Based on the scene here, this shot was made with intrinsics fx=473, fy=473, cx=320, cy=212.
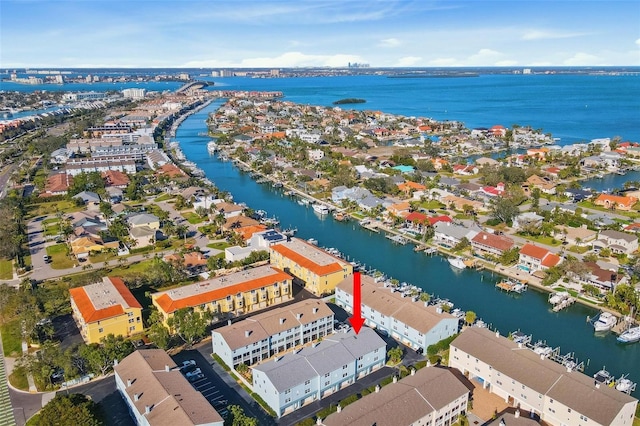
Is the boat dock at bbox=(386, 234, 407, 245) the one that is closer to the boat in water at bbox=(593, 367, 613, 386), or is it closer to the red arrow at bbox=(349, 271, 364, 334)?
the red arrow at bbox=(349, 271, 364, 334)

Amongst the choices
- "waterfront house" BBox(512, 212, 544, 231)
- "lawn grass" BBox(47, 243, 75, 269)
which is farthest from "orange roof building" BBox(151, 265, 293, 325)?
"waterfront house" BBox(512, 212, 544, 231)

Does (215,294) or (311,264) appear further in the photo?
(311,264)

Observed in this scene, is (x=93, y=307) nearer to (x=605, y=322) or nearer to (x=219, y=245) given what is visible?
(x=219, y=245)

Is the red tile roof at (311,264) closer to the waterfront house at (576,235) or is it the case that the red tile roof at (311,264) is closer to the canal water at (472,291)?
the canal water at (472,291)

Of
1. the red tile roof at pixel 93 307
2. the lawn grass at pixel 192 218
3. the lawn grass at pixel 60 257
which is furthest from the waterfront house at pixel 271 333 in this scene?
the lawn grass at pixel 192 218

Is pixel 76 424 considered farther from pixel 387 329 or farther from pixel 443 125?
pixel 443 125

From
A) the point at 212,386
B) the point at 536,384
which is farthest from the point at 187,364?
the point at 536,384

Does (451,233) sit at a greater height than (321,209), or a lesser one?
greater
